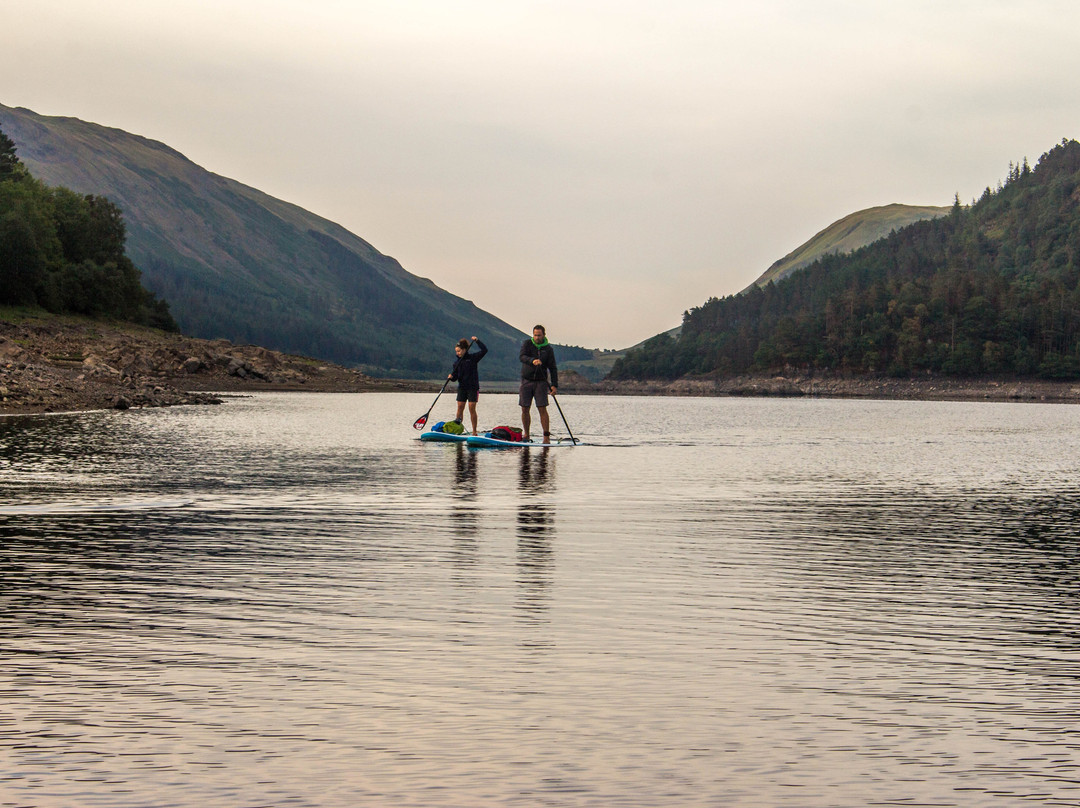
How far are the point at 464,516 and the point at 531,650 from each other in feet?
28.8

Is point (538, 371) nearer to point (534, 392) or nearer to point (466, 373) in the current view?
point (534, 392)

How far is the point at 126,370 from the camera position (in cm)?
8862

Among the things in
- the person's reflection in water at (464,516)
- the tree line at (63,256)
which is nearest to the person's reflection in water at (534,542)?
the person's reflection in water at (464,516)

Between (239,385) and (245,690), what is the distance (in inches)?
4332

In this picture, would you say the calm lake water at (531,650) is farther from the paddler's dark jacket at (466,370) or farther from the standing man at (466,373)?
the paddler's dark jacket at (466,370)

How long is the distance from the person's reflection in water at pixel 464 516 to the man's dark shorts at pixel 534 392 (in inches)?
226

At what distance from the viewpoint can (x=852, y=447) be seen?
39312 millimetres

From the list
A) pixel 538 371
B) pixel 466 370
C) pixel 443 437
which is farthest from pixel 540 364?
pixel 443 437

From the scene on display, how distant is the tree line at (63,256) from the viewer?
10212cm

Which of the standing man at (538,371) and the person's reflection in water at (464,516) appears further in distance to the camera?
the standing man at (538,371)

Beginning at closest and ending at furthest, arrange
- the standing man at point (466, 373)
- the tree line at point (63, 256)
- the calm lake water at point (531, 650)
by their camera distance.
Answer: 1. the calm lake water at point (531, 650)
2. the standing man at point (466, 373)
3. the tree line at point (63, 256)

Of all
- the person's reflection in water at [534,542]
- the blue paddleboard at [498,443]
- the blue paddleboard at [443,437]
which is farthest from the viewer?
the blue paddleboard at [443,437]

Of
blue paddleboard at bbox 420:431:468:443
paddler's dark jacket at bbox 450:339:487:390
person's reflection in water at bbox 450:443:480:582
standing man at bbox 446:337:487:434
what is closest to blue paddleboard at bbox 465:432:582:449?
blue paddleboard at bbox 420:431:468:443

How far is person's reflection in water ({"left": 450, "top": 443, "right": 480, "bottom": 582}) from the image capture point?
42.5ft
